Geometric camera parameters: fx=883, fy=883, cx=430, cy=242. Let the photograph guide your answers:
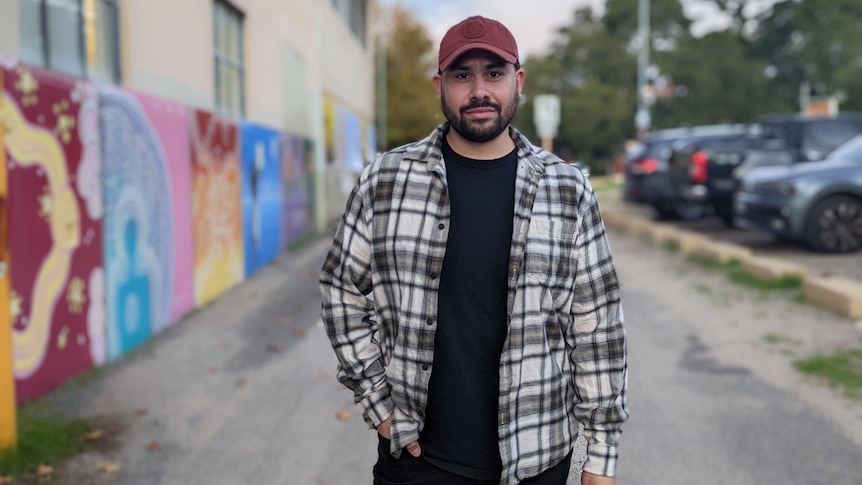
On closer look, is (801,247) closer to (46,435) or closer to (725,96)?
(46,435)

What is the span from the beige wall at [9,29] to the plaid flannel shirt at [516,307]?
4.21m

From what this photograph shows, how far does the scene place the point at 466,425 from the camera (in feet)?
7.37

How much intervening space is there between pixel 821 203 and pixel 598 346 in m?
10.4

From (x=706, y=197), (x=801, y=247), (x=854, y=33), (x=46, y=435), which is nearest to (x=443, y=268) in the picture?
(x=46, y=435)

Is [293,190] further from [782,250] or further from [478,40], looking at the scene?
[478,40]

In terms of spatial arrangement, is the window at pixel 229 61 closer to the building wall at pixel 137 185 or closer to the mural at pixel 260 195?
the building wall at pixel 137 185

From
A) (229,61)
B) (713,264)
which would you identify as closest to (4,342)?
(229,61)

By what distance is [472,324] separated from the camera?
2.22 meters

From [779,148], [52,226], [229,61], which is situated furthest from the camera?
[779,148]

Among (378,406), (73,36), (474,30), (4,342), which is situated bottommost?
(4,342)

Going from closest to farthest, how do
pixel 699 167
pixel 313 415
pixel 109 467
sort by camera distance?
pixel 109 467 → pixel 313 415 → pixel 699 167

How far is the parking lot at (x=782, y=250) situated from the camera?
35.0 ft

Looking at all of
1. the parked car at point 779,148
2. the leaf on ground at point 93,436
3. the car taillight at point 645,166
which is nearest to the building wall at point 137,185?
the leaf on ground at point 93,436

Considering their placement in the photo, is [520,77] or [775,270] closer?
[520,77]
